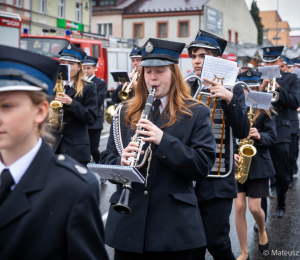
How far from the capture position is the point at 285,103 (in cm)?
631

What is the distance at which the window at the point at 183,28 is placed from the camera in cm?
4372

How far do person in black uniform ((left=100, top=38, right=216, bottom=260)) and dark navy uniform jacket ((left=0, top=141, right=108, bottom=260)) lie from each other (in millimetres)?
866

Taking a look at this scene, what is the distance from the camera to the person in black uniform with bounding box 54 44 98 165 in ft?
16.0

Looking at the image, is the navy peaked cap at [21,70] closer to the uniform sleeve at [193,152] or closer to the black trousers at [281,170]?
the uniform sleeve at [193,152]

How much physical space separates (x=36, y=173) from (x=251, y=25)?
6141cm

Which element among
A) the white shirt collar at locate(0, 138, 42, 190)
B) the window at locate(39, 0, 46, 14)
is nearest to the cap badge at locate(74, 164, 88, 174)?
the white shirt collar at locate(0, 138, 42, 190)

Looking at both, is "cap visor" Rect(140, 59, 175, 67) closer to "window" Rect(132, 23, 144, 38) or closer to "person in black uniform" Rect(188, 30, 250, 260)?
"person in black uniform" Rect(188, 30, 250, 260)

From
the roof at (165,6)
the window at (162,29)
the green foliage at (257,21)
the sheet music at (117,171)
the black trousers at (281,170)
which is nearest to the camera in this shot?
the sheet music at (117,171)

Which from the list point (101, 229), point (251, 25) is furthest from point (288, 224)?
point (251, 25)

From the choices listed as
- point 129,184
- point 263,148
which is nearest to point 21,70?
point 129,184

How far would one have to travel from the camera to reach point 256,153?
16.0 ft

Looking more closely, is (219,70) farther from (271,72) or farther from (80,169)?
(271,72)

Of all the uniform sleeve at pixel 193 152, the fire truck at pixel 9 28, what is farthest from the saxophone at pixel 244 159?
the fire truck at pixel 9 28

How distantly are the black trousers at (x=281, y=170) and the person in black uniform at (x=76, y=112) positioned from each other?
2777 mm
